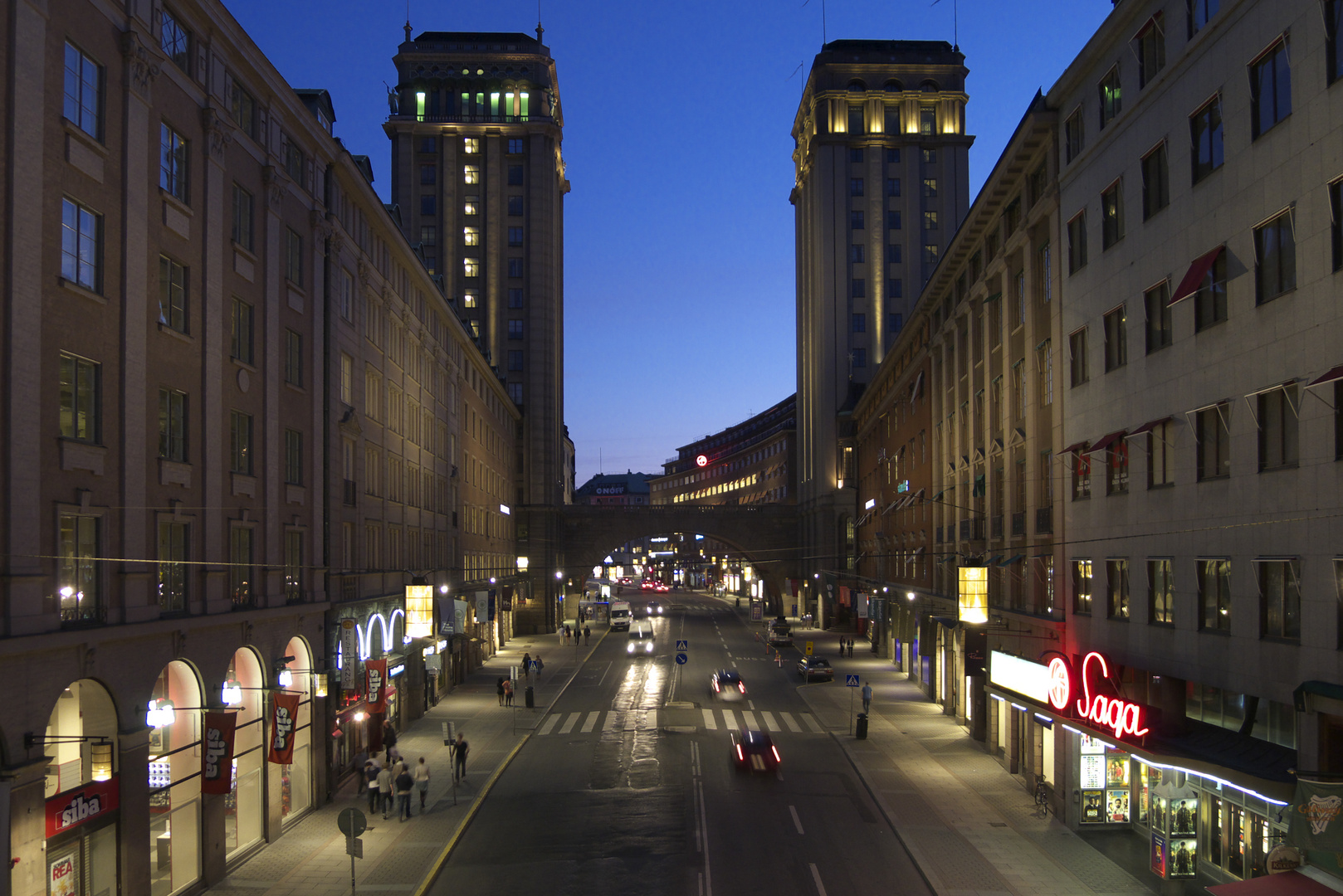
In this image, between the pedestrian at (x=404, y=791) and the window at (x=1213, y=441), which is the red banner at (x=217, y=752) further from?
the window at (x=1213, y=441)

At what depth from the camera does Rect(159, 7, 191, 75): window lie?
22250 mm

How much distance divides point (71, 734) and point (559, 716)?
27.7 meters

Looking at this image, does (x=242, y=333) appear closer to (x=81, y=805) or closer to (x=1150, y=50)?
(x=81, y=805)

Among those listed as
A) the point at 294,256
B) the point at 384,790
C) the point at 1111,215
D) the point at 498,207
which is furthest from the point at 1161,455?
the point at 498,207

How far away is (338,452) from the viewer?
33656 mm

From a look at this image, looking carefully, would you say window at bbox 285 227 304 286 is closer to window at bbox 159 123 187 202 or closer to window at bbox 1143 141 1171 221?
window at bbox 159 123 187 202

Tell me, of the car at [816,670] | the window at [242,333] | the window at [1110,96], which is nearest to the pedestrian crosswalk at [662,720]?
the car at [816,670]

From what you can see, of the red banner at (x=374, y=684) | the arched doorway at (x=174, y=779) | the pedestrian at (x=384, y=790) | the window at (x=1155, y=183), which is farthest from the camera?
the red banner at (x=374, y=684)

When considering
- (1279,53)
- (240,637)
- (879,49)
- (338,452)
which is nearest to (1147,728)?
(1279,53)

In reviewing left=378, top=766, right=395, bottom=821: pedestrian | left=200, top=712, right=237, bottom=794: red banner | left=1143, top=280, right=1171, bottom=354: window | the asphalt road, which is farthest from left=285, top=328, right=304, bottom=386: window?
left=1143, top=280, right=1171, bottom=354: window

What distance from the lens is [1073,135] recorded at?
95.4 feet

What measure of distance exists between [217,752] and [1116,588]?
20764 mm

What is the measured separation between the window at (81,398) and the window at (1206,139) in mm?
21296

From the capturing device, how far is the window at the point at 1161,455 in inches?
869
